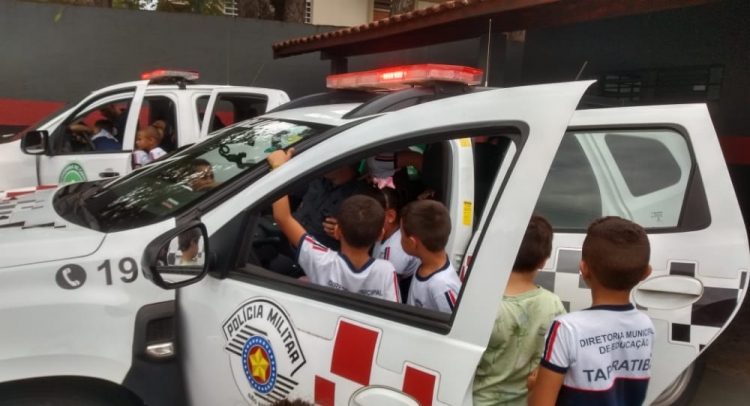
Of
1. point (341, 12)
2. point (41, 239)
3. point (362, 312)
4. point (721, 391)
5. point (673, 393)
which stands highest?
point (341, 12)

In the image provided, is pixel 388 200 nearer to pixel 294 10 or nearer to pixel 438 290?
pixel 438 290

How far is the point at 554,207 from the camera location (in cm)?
268

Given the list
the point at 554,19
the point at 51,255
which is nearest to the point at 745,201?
the point at 554,19

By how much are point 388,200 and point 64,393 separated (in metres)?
1.56

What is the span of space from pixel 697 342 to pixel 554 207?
0.78 metres

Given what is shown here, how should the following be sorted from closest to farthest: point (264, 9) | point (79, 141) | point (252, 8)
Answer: point (79, 141) → point (252, 8) → point (264, 9)

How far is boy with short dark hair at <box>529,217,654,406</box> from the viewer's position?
157 centimetres

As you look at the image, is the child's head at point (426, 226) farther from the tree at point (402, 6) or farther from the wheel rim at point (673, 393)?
the tree at point (402, 6)

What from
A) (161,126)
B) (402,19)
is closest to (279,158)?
(161,126)

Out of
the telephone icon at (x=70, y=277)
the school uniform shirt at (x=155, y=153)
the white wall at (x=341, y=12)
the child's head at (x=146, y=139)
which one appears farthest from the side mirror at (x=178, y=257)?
the white wall at (x=341, y=12)

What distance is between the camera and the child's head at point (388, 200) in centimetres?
279

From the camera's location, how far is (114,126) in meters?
5.80

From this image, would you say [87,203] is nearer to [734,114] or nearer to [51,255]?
[51,255]

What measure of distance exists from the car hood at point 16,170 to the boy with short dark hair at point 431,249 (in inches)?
170
